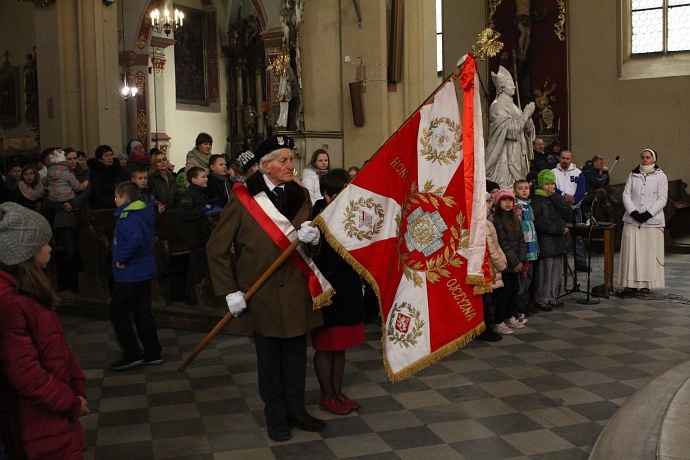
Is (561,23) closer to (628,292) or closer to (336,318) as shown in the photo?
(628,292)

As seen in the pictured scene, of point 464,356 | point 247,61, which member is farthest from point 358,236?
point 247,61

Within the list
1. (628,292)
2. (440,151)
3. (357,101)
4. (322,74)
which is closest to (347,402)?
(440,151)

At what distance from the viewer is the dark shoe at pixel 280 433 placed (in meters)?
4.40

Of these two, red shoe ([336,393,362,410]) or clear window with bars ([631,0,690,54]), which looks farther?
clear window with bars ([631,0,690,54])

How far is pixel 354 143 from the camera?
37.9 feet

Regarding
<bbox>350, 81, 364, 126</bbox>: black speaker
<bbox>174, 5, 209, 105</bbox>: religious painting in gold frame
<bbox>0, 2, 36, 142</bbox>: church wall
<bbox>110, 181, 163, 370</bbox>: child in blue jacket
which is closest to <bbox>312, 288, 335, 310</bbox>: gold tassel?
<bbox>110, 181, 163, 370</bbox>: child in blue jacket

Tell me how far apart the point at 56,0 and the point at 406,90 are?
5311 millimetres

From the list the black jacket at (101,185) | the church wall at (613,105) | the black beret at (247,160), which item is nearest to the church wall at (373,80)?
the black jacket at (101,185)

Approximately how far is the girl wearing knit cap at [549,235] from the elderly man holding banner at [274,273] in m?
4.24

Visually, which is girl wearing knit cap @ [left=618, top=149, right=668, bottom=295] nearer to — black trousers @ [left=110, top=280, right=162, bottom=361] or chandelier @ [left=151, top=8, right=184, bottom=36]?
black trousers @ [left=110, top=280, right=162, bottom=361]

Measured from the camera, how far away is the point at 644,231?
352 inches

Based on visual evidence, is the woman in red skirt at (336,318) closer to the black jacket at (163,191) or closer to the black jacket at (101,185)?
the black jacket at (163,191)

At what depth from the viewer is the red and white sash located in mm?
4258

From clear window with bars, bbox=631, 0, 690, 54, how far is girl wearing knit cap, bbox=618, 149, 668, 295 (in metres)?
8.09
